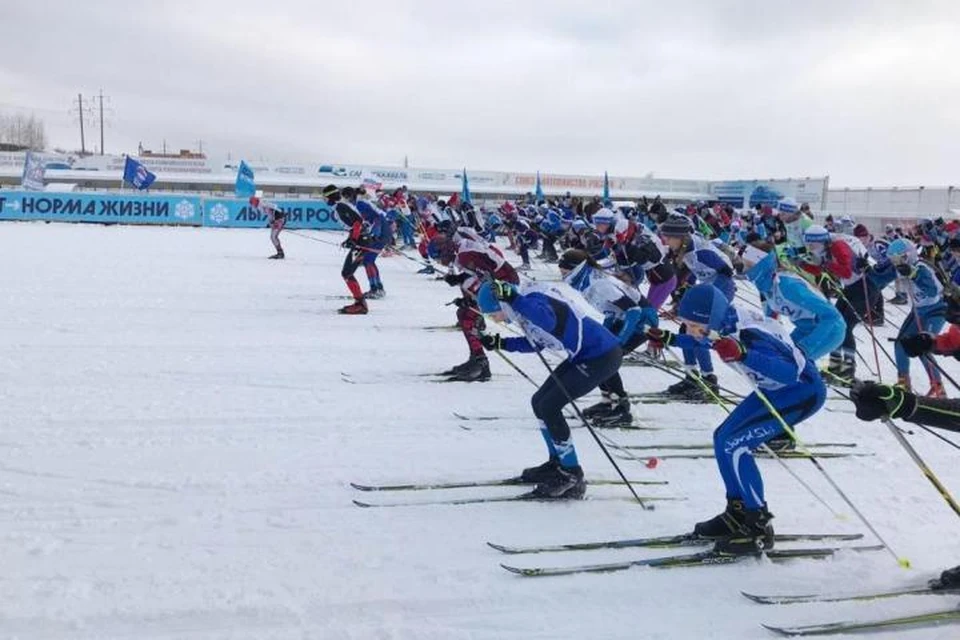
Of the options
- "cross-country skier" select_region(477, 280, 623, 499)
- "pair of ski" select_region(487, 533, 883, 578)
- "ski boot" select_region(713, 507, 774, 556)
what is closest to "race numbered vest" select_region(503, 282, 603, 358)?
"cross-country skier" select_region(477, 280, 623, 499)

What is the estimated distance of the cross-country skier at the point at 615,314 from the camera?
6953mm

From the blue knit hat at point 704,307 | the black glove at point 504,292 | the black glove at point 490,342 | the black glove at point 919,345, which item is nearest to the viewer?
the black glove at point 919,345

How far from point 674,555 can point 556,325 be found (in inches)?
63.9

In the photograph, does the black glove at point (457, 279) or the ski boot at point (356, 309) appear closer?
the black glove at point (457, 279)

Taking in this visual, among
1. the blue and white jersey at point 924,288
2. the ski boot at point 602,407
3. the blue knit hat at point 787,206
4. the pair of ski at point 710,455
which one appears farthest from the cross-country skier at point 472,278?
the blue knit hat at point 787,206

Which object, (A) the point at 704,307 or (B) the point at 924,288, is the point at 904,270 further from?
(A) the point at 704,307

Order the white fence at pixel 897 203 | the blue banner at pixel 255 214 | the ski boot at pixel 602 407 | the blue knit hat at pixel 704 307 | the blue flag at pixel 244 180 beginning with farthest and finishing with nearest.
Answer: the blue banner at pixel 255 214 → the blue flag at pixel 244 180 → the white fence at pixel 897 203 → the ski boot at pixel 602 407 → the blue knit hat at pixel 704 307

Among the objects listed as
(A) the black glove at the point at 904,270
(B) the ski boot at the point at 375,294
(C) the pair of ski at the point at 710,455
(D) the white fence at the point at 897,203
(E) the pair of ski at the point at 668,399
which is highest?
(D) the white fence at the point at 897,203

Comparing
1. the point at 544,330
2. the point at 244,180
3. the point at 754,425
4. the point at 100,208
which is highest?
the point at 244,180

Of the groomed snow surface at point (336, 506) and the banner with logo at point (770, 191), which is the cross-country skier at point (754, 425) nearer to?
the groomed snow surface at point (336, 506)

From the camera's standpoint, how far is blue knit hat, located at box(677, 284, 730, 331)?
503cm

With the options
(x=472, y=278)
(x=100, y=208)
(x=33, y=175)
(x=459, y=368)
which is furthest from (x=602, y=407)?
(x=33, y=175)

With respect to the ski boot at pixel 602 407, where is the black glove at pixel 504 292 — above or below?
above

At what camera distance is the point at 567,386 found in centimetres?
541
